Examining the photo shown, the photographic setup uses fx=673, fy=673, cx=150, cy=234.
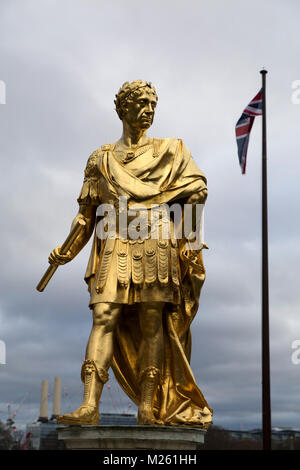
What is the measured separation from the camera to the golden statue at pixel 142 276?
8.87 metres

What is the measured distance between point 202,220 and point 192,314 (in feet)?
4.44

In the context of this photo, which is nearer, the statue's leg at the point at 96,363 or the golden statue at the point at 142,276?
the statue's leg at the point at 96,363

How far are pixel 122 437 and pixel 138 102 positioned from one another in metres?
4.57

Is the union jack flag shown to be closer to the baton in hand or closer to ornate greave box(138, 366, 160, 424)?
the baton in hand

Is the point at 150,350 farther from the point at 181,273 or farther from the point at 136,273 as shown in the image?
the point at 181,273

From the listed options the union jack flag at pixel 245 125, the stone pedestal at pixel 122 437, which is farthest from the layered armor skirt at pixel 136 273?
the union jack flag at pixel 245 125

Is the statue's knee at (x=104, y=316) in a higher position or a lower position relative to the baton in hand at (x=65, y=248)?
lower

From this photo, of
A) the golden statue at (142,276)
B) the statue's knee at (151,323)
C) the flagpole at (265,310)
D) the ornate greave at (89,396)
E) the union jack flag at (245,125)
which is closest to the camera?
the ornate greave at (89,396)

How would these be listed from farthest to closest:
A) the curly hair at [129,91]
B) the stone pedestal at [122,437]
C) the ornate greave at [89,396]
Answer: the curly hair at [129,91] < the ornate greave at [89,396] < the stone pedestal at [122,437]

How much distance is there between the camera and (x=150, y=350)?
29.6 feet

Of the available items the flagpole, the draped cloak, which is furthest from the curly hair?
the flagpole

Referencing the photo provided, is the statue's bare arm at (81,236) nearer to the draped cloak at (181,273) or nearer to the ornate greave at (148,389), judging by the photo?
the draped cloak at (181,273)

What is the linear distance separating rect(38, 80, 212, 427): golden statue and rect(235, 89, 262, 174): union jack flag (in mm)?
8704
